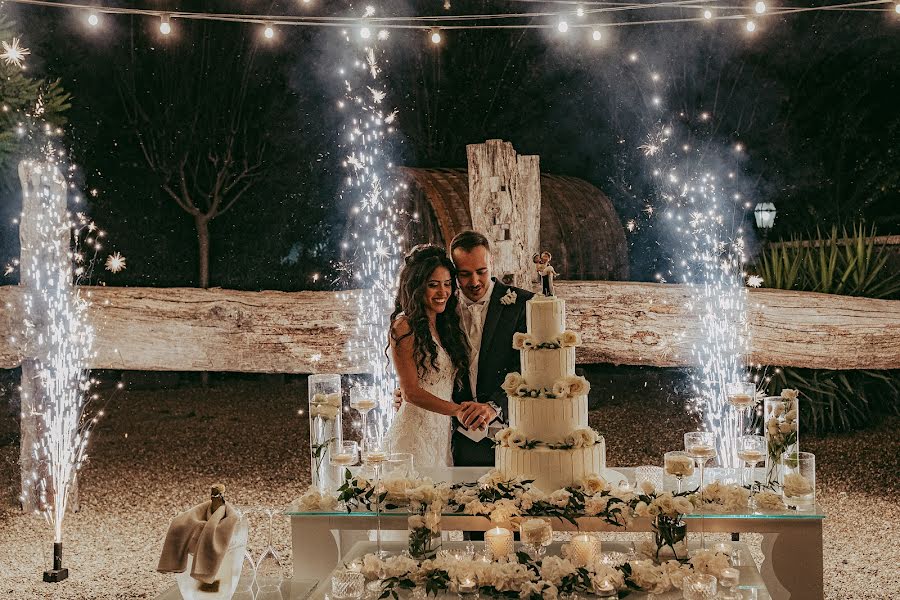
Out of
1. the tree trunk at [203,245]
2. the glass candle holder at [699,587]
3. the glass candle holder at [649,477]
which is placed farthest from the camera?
the tree trunk at [203,245]

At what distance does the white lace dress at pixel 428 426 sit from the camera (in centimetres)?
410

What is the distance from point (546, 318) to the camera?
3.18m

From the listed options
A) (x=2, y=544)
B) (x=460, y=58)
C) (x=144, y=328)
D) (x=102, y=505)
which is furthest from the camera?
(x=460, y=58)

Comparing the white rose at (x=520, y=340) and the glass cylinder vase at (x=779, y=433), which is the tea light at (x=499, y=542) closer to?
the white rose at (x=520, y=340)

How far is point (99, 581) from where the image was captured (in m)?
4.26

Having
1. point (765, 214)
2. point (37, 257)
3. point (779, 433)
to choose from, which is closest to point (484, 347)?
point (779, 433)

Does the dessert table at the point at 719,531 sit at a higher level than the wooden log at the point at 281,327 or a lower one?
lower

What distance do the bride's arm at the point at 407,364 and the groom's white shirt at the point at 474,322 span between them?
0.31 m

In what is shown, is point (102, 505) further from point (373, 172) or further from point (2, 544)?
point (373, 172)

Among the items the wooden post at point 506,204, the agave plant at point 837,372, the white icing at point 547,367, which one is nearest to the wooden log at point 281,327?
the wooden post at point 506,204

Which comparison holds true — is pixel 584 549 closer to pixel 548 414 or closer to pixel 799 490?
pixel 548 414

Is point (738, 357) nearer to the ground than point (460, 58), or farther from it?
nearer to the ground

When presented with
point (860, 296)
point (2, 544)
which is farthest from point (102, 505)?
point (860, 296)

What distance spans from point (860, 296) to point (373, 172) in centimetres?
619
